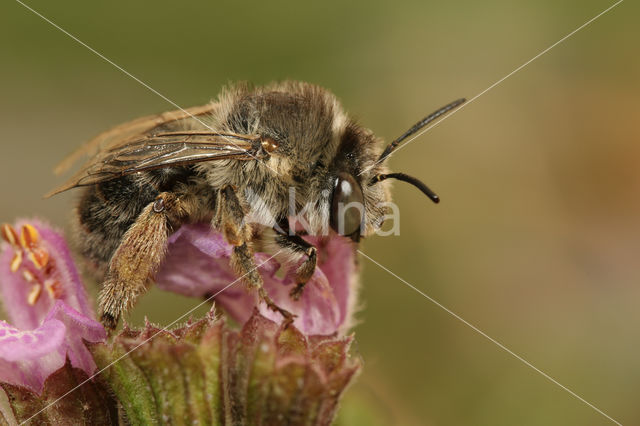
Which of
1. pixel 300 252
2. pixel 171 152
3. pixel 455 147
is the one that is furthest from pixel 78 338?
pixel 455 147

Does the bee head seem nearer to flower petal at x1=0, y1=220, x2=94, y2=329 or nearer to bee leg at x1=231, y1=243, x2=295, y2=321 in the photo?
bee leg at x1=231, y1=243, x2=295, y2=321

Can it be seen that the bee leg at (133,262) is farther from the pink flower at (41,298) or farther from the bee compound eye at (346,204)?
the bee compound eye at (346,204)

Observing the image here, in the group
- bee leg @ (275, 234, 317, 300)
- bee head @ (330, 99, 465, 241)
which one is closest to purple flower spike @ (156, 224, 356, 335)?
bee leg @ (275, 234, 317, 300)

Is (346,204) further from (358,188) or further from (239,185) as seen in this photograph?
(239,185)

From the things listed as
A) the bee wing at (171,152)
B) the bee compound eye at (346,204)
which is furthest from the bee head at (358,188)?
the bee wing at (171,152)

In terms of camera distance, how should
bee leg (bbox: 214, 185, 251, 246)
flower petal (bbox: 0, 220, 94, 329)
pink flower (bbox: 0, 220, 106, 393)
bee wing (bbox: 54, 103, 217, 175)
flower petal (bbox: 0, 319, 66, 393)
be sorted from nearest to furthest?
flower petal (bbox: 0, 319, 66, 393)
pink flower (bbox: 0, 220, 106, 393)
bee leg (bbox: 214, 185, 251, 246)
flower petal (bbox: 0, 220, 94, 329)
bee wing (bbox: 54, 103, 217, 175)

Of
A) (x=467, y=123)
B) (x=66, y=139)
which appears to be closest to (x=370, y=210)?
(x=467, y=123)
